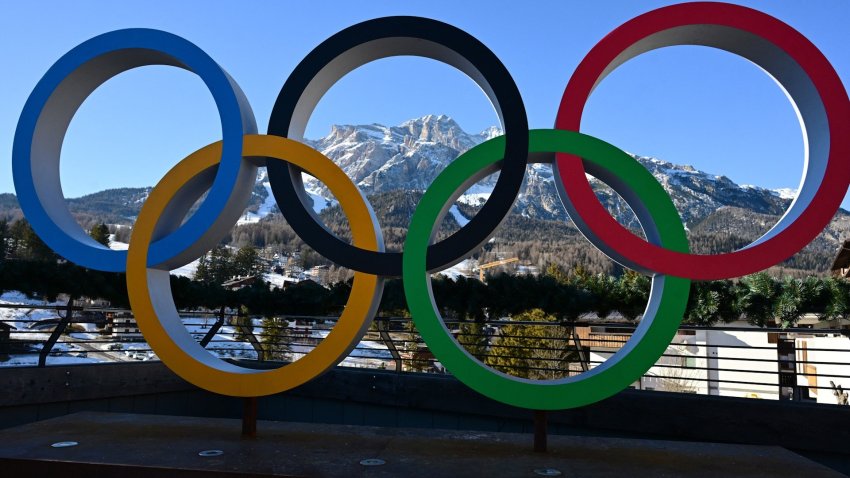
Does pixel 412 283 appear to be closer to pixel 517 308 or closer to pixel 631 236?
pixel 631 236

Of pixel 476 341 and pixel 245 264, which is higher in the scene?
pixel 245 264

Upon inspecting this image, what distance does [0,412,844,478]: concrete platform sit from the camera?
15.4 ft

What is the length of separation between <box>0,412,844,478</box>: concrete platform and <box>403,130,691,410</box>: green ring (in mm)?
548

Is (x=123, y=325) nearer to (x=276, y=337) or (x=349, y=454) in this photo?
(x=276, y=337)

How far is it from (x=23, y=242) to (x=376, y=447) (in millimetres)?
63583

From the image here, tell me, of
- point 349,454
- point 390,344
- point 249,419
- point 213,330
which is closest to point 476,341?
point 390,344

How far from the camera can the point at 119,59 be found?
6.68 metres

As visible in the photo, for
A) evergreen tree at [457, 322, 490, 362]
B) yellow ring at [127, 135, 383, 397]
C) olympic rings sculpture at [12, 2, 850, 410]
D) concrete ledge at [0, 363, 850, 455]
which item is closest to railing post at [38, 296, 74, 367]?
concrete ledge at [0, 363, 850, 455]

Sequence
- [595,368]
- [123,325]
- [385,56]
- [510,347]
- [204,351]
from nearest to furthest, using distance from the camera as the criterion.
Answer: [595,368] → [204,351] → [385,56] → [510,347] → [123,325]

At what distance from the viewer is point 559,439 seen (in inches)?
236

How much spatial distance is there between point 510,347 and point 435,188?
2.32 m

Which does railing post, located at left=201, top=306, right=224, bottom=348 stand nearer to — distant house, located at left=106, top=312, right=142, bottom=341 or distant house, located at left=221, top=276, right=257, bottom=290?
distant house, located at left=221, top=276, right=257, bottom=290

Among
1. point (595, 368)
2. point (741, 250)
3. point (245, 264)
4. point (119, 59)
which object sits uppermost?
point (245, 264)

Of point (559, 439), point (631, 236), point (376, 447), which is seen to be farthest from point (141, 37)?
point (559, 439)
